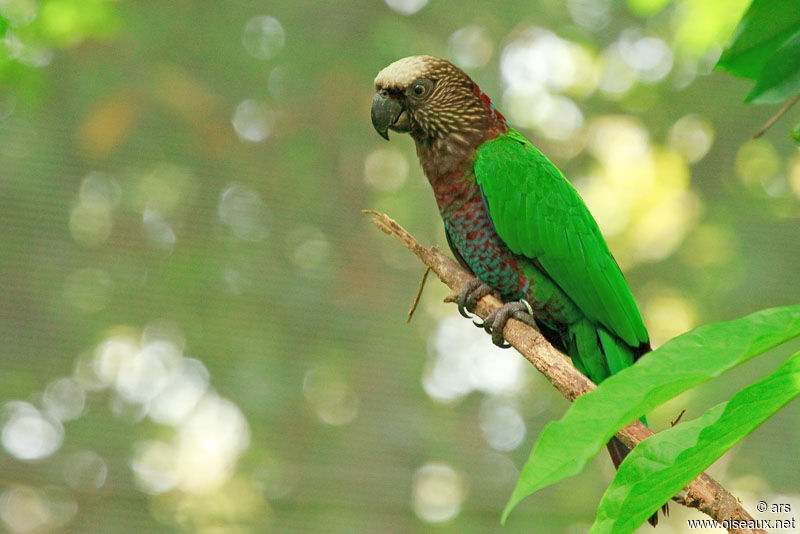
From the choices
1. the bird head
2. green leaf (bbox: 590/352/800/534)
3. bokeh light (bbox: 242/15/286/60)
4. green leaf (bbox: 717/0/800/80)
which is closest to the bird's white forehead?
the bird head

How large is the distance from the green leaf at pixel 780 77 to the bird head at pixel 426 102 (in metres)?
0.98

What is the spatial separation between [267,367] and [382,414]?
1.67 feet

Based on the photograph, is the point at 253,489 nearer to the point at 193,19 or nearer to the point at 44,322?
the point at 44,322

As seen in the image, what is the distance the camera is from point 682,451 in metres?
0.46

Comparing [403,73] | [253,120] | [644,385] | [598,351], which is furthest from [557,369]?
[253,120]

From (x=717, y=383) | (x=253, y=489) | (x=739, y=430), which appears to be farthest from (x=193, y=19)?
(x=739, y=430)

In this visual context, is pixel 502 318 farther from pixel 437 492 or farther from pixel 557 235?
pixel 437 492

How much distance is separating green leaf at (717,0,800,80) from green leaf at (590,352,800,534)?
290mm

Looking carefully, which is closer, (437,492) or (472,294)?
(472,294)

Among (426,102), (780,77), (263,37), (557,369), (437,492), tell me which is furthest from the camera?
(263,37)

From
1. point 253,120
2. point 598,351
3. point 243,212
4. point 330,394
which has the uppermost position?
point 253,120

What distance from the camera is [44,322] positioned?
3.06 m

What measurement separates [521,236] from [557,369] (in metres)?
0.45

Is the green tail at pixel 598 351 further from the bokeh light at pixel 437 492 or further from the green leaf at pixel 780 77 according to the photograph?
the bokeh light at pixel 437 492
